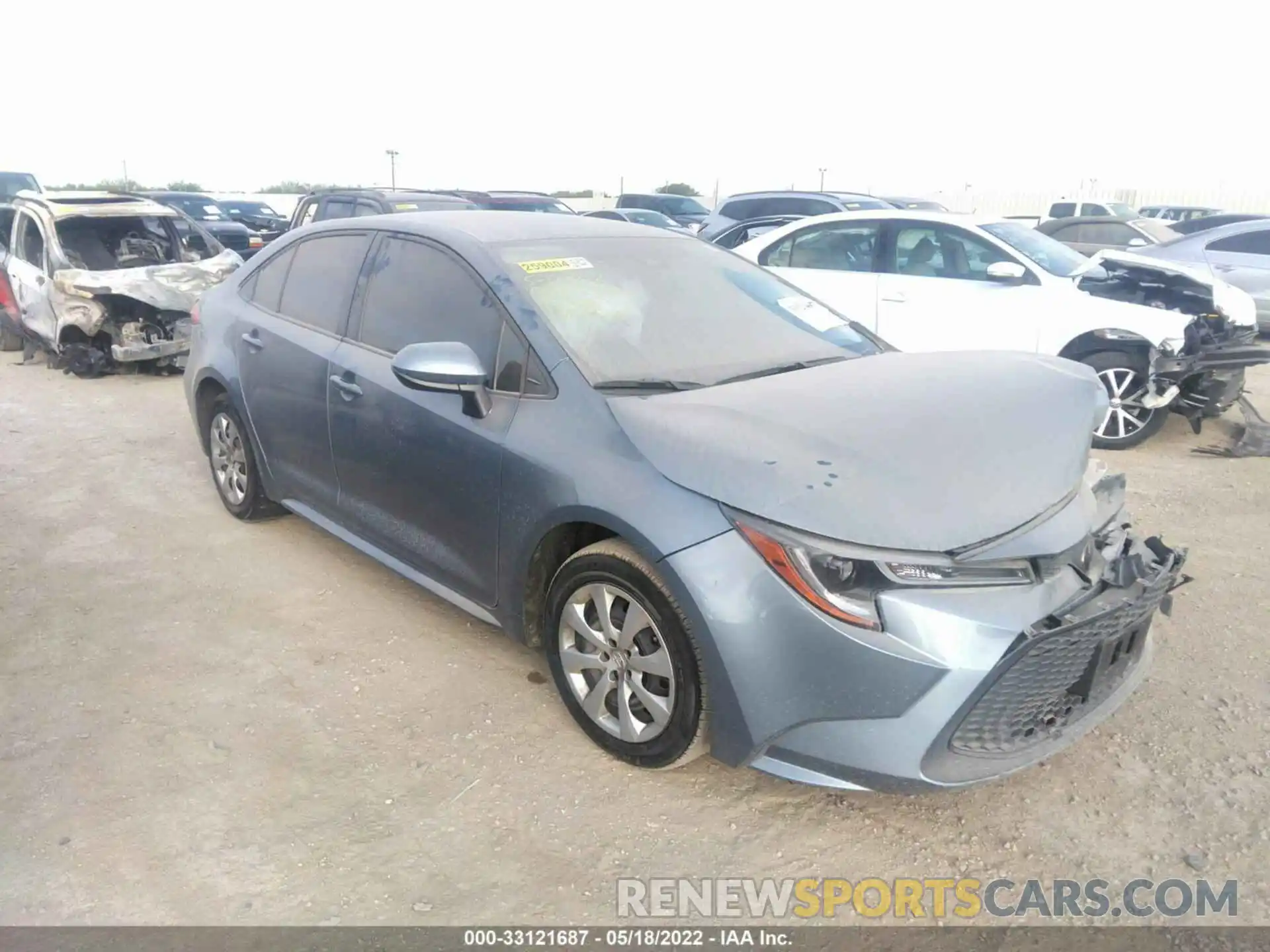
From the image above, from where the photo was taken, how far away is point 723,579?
8.36 ft

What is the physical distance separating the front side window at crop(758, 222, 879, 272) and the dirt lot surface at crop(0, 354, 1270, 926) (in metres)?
4.24

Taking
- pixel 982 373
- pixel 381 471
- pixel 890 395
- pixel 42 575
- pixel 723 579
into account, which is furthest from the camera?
pixel 42 575

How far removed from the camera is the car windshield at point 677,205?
871 inches

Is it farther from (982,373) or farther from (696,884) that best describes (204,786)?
(982,373)

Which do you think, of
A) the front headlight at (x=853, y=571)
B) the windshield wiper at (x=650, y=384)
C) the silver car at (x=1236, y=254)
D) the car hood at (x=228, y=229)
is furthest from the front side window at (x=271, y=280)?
the car hood at (x=228, y=229)

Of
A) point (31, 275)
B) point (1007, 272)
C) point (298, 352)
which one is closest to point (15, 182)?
point (31, 275)

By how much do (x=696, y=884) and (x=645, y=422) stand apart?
1.32m

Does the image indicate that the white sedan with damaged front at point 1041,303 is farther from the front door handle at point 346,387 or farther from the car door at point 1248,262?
the car door at point 1248,262

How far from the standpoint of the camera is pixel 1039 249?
7.64m

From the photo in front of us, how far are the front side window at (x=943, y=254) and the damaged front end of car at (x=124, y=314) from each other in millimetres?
6475

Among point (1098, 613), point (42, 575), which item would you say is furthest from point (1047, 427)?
point (42, 575)

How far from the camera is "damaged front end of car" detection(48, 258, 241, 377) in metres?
9.00

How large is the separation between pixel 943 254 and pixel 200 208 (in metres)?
18.7

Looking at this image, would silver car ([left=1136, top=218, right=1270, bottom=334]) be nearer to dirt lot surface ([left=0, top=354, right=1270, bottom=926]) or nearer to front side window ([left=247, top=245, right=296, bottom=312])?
dirt lot surface ([left=0, top=354, right=1270, bottom=926])
